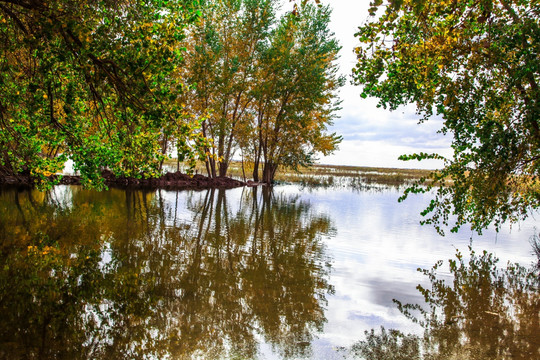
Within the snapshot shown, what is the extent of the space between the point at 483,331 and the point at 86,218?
37.8ft

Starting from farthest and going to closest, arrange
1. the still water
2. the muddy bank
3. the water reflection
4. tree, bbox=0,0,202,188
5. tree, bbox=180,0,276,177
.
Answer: tree, bbox=180,0,276,177 → the muddy bank → tree, bbox=0,0,202,188 → the still water → the water reflection

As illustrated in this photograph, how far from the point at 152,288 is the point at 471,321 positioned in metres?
5.31

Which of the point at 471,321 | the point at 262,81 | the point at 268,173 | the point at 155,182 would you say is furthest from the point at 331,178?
the point at 471,321

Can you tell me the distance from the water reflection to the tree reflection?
1167 millimetres

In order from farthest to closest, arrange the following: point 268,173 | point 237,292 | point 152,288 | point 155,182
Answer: point 268,173 < point 155,182 < point 237,292 < point 152,288

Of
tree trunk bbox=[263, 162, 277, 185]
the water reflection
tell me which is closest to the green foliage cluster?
tree trunk bbox=[263, 162, 277, 185]

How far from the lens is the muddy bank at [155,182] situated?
77.5 ft

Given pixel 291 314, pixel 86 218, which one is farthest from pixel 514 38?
pixel 86 218

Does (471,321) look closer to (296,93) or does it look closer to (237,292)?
(237,292)

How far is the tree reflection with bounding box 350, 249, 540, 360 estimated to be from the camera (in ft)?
17.1

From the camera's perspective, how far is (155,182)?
96.9 feet

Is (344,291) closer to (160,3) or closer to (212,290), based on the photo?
(212,290)

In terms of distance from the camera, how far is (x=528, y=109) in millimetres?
7227

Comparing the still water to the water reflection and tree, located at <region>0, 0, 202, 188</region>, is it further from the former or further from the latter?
tree, located at <region>0, 0, 202, 188</region>
